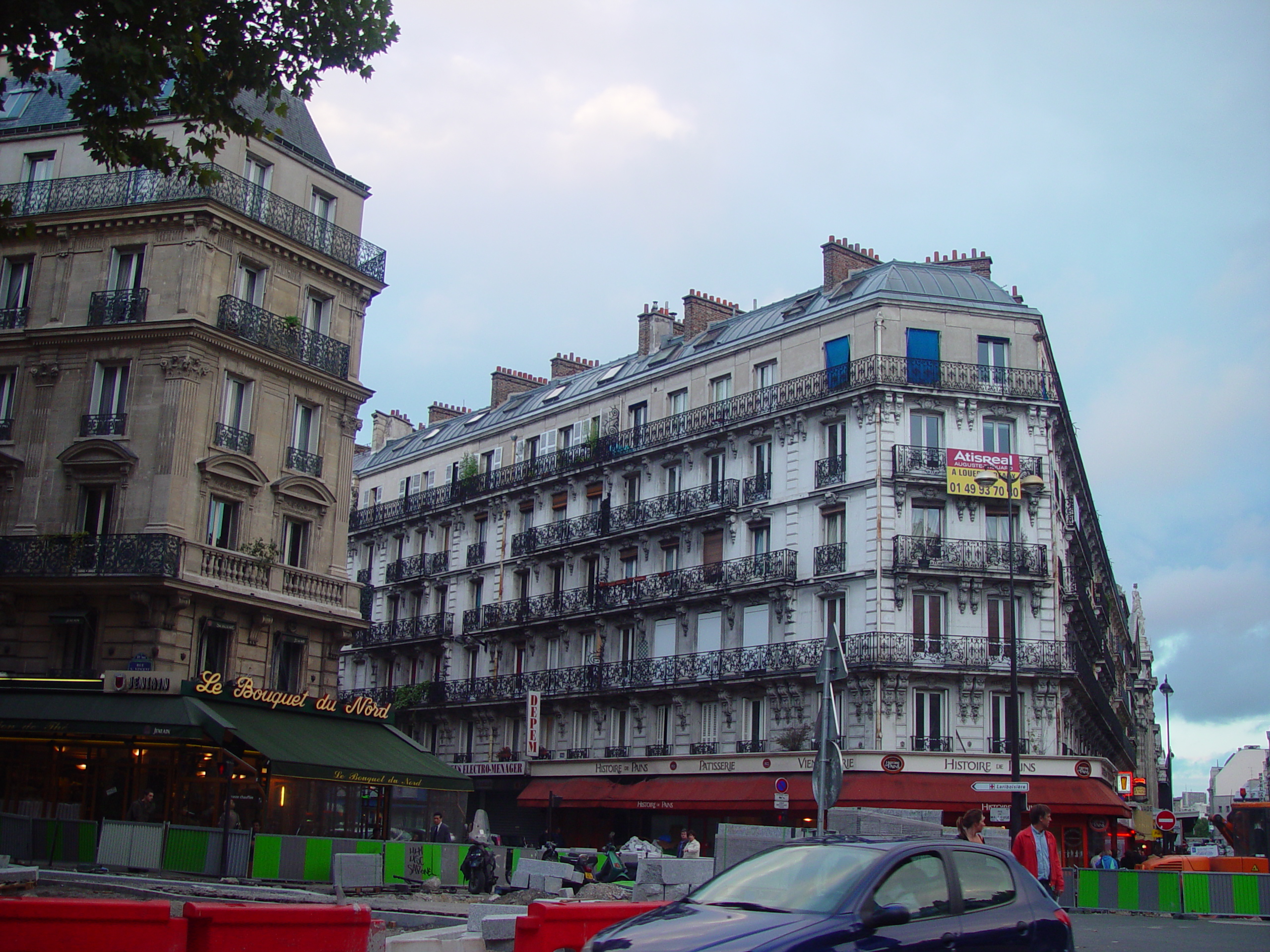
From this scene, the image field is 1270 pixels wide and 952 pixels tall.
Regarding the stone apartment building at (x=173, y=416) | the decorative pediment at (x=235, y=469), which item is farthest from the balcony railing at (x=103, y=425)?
the decorative pediment at (x=235, y=469)

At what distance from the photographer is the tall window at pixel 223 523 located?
1011 inches

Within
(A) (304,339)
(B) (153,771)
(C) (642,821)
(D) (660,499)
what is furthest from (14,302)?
(C) (642,821)

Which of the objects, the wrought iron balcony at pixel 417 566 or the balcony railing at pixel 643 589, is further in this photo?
the wrought iron balcony at pixel 417 566

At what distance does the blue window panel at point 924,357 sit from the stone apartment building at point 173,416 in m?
16.3

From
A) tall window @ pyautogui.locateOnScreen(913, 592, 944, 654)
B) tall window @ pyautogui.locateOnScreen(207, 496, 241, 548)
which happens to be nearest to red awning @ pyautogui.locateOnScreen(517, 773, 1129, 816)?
tall window @ pyautogui.locateOnScreen(913, 592, 944, 654)

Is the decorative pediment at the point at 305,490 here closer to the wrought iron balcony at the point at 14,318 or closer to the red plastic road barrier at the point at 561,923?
the wrought iron balcony at the point at 14,318

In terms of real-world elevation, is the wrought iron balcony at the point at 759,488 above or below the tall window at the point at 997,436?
below

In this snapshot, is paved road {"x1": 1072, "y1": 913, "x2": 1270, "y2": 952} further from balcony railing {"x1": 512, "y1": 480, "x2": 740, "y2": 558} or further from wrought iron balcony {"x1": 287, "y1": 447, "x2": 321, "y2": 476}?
balcony railing {"x1": 512, "y1": 480, "x2": 740, "y2": 558}

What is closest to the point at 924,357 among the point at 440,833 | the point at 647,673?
the point at 647,673

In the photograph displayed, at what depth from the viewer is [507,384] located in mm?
55156

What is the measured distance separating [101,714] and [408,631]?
27.1m

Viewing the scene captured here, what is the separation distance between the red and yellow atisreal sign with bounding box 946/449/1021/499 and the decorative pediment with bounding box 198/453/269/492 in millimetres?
18829

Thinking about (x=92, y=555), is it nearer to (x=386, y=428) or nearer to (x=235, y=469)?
(x=235, y=469)

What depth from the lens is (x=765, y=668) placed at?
3641 cm
